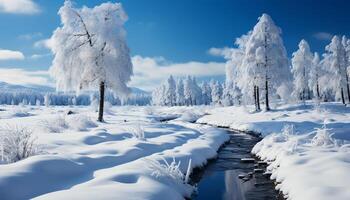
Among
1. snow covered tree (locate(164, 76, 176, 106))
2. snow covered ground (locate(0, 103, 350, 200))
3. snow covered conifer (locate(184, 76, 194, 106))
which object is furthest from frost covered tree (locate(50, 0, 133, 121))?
snow covered tree (locate(164, 76, 176, 106))

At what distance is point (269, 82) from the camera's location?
4038cm

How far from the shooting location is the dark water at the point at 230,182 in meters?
10.2

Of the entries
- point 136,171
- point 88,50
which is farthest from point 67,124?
point 136,171

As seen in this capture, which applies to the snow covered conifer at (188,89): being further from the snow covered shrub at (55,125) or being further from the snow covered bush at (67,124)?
the snow covered shrub at (55,125)

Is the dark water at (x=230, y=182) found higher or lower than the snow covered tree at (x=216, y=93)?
lower

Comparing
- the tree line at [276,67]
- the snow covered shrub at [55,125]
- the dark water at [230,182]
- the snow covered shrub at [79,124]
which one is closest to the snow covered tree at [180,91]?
the tree line at [276,67]

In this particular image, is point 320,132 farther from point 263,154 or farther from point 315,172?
point 315,172

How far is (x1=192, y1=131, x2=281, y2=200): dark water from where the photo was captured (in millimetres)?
10222

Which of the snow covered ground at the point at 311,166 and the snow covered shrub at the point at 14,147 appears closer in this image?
the snow covered ground at the point at 311,166

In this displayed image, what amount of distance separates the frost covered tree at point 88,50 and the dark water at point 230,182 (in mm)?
13078

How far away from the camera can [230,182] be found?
11984 millimetres

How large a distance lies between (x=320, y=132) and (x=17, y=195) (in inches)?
461

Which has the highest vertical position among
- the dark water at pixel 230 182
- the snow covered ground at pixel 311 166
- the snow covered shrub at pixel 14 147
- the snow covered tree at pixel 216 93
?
the snow covered tree at pixel 216 93

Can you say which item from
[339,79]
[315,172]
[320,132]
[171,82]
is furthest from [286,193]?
[171,82]
